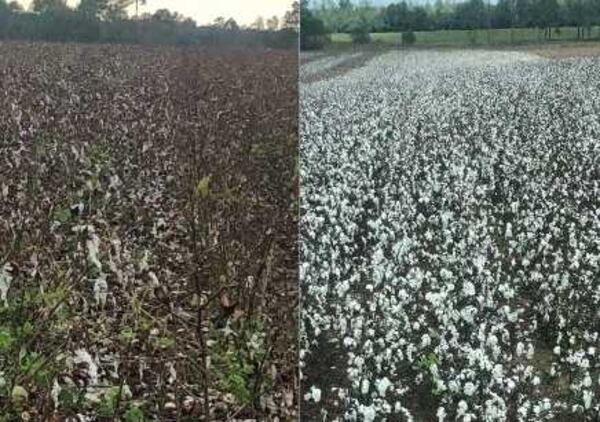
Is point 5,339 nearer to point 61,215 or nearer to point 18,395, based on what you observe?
point 18,395

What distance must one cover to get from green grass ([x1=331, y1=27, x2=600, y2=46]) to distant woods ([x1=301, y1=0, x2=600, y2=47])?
0.01 m

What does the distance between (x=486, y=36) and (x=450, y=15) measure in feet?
0.36

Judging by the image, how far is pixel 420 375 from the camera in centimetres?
203

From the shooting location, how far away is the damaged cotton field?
6.67ft

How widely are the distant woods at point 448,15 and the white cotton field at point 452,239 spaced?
0.09 meters

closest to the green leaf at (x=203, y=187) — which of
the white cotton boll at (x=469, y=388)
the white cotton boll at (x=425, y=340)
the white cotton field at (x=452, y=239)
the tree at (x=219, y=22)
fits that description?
the white cotton field at (x=452, y=239)

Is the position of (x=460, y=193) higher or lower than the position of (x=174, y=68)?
lower

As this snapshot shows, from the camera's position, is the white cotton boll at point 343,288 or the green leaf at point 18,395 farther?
the white cotton boll at point 343,288

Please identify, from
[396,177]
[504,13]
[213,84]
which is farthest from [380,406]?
[504,13]

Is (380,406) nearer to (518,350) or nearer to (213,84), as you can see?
(518,350)

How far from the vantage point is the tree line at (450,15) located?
2053mm

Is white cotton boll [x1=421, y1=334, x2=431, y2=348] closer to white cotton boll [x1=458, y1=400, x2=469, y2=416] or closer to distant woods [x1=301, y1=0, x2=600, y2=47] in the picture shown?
white cotton boll [x1=458, y1=400, x2=469, y2=416]

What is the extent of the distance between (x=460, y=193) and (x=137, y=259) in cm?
82

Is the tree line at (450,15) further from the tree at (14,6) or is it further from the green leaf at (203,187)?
the tree at (14,6)
